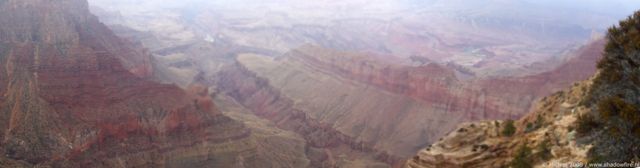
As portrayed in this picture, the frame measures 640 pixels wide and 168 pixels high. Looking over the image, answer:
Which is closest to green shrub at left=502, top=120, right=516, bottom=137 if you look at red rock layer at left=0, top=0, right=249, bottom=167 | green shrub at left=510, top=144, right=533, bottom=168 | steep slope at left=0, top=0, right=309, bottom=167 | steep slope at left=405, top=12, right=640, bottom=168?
steep slope at left=405, top=12, right=640, bottom=168

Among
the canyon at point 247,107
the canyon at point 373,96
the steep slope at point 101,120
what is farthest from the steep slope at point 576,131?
the canyon at point 373,96

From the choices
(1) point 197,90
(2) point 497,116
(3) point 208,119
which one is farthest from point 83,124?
(2) point 497,116

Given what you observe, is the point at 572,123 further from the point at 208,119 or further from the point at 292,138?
the point at 292,138

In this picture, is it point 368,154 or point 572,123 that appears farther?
point 368,154

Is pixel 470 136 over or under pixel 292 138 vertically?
over

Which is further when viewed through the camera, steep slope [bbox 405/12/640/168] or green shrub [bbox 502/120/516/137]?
green shrub [bbox 502/120/516/137]

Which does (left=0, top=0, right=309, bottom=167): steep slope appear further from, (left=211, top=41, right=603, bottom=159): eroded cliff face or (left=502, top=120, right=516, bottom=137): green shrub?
(left=502, top=120, right=516, bottom=137): green shrub

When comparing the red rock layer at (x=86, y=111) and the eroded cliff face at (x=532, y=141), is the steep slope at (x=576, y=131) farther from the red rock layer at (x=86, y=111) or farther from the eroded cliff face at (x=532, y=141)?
the red rock layer at (x=86, y=111)
